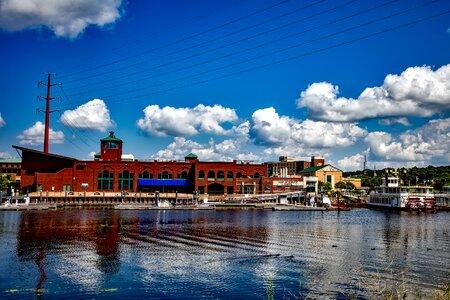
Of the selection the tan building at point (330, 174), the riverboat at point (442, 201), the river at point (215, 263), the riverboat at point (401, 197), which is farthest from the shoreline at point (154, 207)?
the tan building at point (330, 174)

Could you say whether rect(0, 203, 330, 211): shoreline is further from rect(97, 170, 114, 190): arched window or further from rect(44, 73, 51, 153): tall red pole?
rect(44, 73, 51, 153): tall red pole

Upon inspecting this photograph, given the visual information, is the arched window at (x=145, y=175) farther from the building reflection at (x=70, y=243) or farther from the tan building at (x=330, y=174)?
the tan building at (x=330, y=174)

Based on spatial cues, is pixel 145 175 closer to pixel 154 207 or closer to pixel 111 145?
pixel 111 145

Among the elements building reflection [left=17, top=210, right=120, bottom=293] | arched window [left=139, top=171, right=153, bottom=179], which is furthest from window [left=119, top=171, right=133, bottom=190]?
building reflection [left=17, top=210, right=120, bottom=293]

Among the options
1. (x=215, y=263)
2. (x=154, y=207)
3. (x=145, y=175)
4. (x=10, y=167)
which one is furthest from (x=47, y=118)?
(x=215, y=263)

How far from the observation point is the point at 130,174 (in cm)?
12288

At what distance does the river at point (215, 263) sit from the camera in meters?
26.4

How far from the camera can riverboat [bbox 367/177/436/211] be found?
103125mm

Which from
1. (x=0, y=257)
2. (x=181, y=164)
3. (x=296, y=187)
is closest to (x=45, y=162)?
(x=181, y=164)

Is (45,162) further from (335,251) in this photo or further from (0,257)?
(335,251)

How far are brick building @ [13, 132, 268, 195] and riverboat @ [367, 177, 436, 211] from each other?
3039cm

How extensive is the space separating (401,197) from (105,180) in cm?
7349

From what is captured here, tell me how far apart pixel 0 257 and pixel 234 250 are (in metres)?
18.7

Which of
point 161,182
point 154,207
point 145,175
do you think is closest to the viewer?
point 154,207
